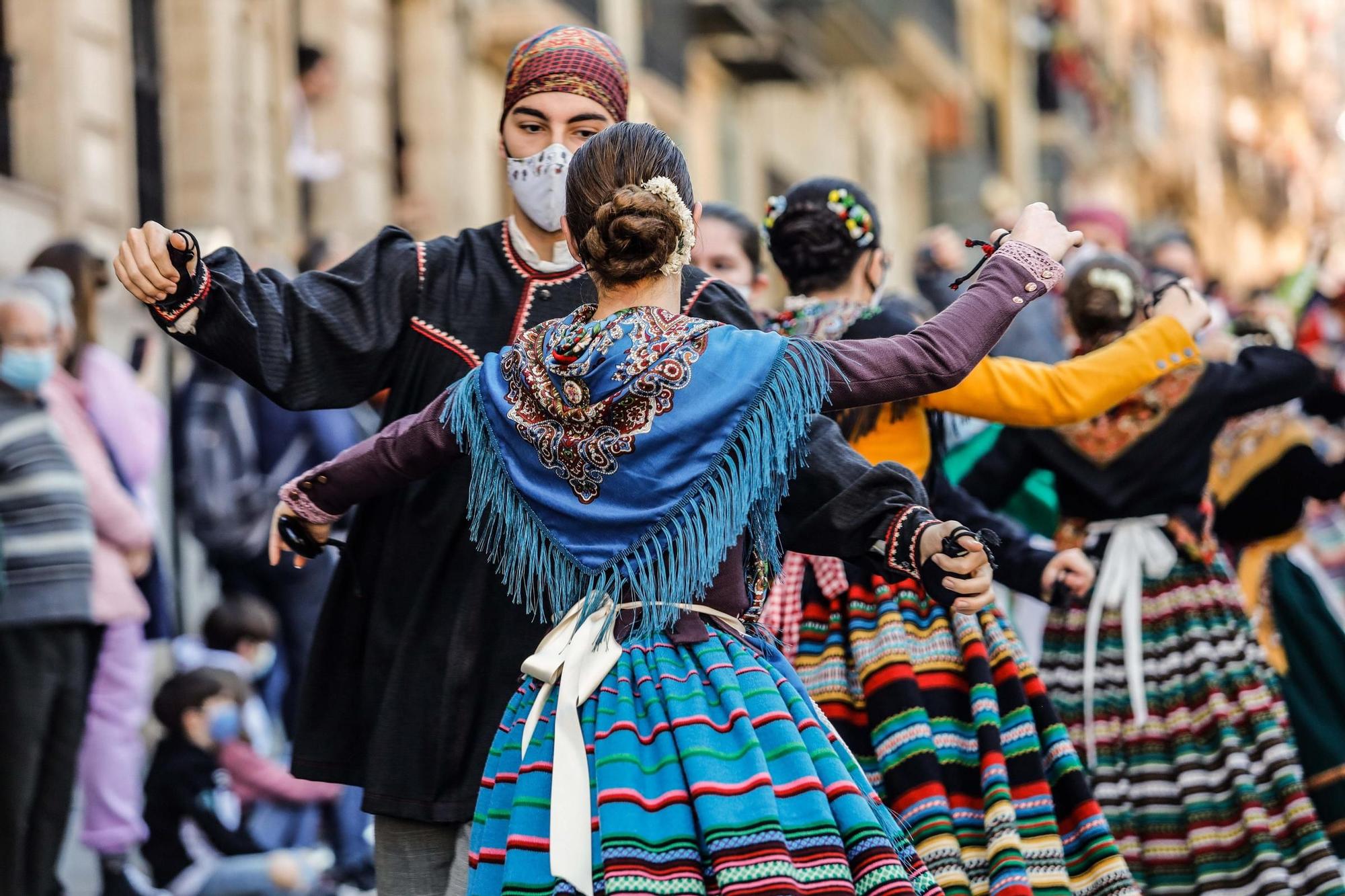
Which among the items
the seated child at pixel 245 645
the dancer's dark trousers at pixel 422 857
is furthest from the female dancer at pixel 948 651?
the seated child at pixel 245 645

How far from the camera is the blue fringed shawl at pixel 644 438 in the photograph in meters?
3.77

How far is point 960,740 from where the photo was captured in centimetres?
484

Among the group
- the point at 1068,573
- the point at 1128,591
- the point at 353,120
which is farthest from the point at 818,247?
the point at 353,120

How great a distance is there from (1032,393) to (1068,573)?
0.49 meters

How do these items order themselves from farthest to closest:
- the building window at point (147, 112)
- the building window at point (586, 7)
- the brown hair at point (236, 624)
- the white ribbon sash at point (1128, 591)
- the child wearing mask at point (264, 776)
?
1. the building window at point (586, 7)
2. the building window at point (147, 112)
3. the brown hair at point (236, 624)
4. the child wearing mask at point (264, 776)
5. the white ribbon sash at point (1128, 591)

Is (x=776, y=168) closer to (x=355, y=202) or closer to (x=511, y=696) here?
(x=355, y=202)

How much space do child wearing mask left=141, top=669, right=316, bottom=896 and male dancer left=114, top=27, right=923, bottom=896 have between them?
9.21ft

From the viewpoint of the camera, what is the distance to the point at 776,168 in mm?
24922

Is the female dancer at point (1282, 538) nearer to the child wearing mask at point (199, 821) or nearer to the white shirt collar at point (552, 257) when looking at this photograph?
the white shirt collar at point (552, 257)

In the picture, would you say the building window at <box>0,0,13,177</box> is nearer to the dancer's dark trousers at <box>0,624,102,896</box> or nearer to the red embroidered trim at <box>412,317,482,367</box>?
the dancer's dark trousers at <box>0,624,102,896</box>

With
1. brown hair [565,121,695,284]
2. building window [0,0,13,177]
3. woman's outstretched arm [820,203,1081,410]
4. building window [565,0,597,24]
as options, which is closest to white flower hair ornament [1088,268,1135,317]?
woman's outstretched arm [820,203,1081,410]

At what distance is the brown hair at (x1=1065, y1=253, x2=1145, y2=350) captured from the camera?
627 centimetres

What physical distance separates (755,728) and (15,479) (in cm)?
360

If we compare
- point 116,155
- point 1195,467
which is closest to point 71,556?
point 1195,467
